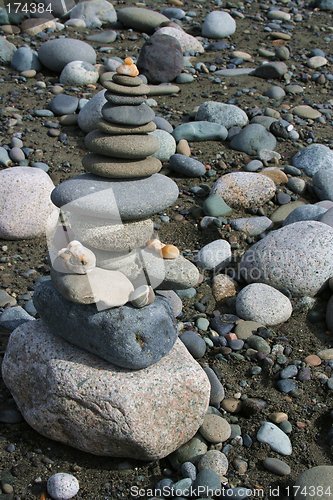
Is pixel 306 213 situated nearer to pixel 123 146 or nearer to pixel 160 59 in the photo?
pixel 123 146

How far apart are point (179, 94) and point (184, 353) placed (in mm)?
4691

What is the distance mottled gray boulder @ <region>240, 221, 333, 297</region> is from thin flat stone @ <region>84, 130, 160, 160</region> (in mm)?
1757

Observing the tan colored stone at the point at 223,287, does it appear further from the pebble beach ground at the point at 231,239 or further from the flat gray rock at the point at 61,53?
the flat gray rock at the point at 61,53

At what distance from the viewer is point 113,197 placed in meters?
3.98

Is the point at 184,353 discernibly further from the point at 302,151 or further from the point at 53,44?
the point at 53,44

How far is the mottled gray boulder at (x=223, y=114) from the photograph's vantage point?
7637 mm

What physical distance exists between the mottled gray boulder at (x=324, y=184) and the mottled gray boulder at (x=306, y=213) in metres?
0.44

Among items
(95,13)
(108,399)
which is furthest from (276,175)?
(95,13)

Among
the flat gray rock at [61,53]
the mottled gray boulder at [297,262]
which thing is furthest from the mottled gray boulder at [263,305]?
the flat gray rock at [61,53]

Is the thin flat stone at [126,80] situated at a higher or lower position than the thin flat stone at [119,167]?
higher

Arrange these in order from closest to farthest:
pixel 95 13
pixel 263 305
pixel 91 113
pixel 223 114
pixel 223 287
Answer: pixel 263 305
pixel 223 287
pixel 91 113
pixel 223 114
pixel 95 13

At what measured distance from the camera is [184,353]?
14.0ft

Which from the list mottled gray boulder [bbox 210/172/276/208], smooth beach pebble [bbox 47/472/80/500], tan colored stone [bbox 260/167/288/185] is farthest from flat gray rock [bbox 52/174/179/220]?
tan colored stone [bbox 260/167/288/185]

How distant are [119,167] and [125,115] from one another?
0.86 ft
